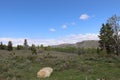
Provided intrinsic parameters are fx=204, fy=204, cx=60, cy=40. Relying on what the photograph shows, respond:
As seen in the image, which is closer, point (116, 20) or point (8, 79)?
point (8, 79)

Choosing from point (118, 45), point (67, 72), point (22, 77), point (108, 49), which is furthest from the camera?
point (108, 49)

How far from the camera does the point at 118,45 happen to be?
191 feet

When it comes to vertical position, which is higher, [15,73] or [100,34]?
[100,34]

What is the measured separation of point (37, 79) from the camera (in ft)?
56.6

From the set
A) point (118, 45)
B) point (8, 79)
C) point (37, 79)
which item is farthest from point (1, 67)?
point (118, 45)

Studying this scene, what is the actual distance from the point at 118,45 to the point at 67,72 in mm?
41542

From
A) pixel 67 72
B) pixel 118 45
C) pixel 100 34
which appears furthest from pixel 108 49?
pixel 67 72

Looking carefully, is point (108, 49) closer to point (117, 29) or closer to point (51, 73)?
point (117, 29)

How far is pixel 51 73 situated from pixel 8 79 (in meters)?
4.08

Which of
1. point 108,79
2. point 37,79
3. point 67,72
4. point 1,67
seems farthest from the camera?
point 1,67

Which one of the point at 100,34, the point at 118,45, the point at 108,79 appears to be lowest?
the point at 108,79

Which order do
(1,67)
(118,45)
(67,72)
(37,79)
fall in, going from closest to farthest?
(37,79) < (67,72) < (1,67) < (118,45)

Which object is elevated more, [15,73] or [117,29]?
[117,29]

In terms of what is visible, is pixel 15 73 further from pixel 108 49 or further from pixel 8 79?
pixel 108 49
